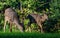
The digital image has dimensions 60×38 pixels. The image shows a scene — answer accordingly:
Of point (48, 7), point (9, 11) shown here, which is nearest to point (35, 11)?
point (48, 7)

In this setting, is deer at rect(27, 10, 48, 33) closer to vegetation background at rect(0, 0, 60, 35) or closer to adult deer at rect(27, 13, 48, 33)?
adult deer at rect(27, 13, 48, 33)

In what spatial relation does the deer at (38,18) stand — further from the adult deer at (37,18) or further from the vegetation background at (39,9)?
the vegetation background at (39,9)

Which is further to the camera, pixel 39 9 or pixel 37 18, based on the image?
pixel 39 9

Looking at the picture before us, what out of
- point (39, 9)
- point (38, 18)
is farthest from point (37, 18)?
point (39, 9)

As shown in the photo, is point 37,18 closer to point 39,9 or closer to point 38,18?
point 38,18

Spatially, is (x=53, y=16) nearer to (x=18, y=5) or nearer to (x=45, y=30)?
(x=45, y=30)

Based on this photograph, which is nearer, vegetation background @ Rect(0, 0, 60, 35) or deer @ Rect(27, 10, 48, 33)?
vegetation background @ Rect(0, 0, 60, 35)

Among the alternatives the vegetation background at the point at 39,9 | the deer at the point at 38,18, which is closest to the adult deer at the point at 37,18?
the deer at the point at 38,18

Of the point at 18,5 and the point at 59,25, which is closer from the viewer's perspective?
the point at 59,25

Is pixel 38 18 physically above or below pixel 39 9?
below

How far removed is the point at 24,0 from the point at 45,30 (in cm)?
230

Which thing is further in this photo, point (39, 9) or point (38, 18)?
point (39, 9)

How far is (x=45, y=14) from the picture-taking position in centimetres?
1756

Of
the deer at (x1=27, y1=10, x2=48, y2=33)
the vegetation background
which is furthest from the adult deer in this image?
the vegetation background
